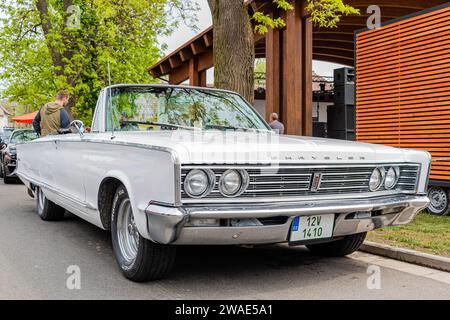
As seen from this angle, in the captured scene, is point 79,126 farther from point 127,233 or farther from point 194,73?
point 194,73

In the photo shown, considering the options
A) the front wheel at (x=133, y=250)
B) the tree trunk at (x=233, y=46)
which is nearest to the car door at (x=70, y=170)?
the front wheel at (x=133, y=250)

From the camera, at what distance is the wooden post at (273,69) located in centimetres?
1234

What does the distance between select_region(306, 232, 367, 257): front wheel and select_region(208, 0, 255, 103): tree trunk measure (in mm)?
3901

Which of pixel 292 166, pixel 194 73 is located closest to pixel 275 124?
pixel 194 73

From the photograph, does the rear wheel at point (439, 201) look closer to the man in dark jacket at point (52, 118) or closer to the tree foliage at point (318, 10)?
the tree foliage at point (318, 10)

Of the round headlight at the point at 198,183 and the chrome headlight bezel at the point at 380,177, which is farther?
the chrome headlight bezel at the point at 380,177

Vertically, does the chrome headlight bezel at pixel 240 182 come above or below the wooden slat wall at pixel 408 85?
below

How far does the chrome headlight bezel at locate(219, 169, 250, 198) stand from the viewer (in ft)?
11.5

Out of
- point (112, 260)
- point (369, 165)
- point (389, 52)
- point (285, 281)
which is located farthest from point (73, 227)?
point (389, 52)

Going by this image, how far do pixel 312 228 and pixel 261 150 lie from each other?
2.35 feet

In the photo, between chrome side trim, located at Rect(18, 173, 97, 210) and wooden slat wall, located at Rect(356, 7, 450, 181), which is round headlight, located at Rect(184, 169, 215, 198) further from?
wooden slat wall, located at Rect(356, 7, 450, 181)

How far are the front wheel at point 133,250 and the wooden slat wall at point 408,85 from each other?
544 centimetres

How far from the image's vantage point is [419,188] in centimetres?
439
